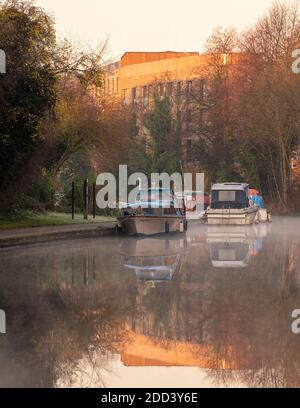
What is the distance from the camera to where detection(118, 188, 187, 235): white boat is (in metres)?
35.4

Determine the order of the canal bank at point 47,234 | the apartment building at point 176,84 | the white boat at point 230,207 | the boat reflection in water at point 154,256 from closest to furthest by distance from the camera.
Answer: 1. the boat reflection in water at point 154,256
2. the canal bank at point 47,234
3. the white boat at point 230,207
4. the apartment building at point 176,84

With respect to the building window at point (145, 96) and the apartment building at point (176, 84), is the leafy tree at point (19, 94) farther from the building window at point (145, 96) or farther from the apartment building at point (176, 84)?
the building window at point (145, 96)

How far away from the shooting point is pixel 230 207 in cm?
4638

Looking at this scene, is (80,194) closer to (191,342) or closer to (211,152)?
(211,152)

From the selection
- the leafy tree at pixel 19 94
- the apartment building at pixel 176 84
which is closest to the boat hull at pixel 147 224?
the leafy tree at pixel 19 94

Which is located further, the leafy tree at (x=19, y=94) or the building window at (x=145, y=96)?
the building window at (x=145, y=96)

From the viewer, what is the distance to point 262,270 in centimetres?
2020

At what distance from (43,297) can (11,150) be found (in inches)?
749

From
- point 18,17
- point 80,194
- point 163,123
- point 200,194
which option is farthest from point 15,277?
point 163,123

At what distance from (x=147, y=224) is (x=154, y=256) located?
11.3 m

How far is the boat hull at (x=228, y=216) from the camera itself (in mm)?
44062

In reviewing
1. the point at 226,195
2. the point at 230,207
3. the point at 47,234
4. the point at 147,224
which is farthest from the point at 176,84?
the point at 47,234

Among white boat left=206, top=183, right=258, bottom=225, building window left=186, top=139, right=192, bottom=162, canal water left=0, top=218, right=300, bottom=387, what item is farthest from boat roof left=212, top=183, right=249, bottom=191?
building window left=186, top=139, right=192, bottom=162

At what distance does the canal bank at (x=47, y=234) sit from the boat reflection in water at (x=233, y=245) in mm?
4072
